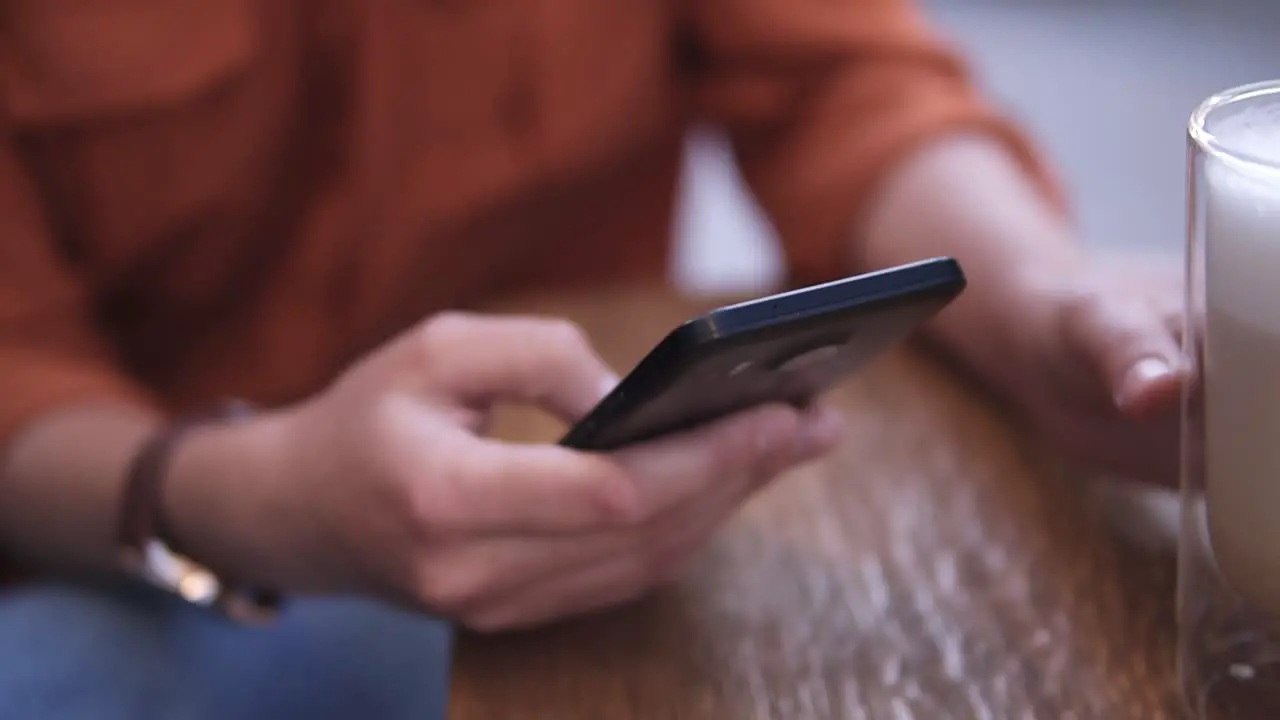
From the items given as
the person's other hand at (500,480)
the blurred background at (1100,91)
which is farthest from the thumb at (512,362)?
the blurred background at (1100,91)

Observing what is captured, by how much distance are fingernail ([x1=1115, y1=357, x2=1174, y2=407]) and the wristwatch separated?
0.33 metres

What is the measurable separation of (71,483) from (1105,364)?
420mm

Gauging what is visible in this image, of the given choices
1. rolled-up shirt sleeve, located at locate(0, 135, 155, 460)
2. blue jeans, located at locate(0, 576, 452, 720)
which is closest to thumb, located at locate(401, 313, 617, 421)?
blue jeans, located at locate(0, 576, 452, 720)

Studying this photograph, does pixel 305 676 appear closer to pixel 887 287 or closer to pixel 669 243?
pixel 887 287

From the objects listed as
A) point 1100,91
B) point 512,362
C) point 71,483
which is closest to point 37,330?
point 71,483

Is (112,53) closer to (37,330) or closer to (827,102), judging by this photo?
(37,330)

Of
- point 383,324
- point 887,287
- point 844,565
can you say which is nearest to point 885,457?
point 844,565

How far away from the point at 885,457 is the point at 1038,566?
0.09 metres

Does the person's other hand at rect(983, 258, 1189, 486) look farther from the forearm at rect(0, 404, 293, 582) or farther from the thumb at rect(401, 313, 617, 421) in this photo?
the forearm at rect(0, 404, 293, 582)

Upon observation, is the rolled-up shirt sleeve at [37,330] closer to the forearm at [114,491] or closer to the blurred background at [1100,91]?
the forearm at [114,491]

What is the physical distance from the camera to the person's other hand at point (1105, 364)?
0.43 m

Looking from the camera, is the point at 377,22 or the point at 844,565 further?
the point at 377,22

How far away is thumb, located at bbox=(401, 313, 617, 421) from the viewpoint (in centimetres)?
44

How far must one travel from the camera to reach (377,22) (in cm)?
68
